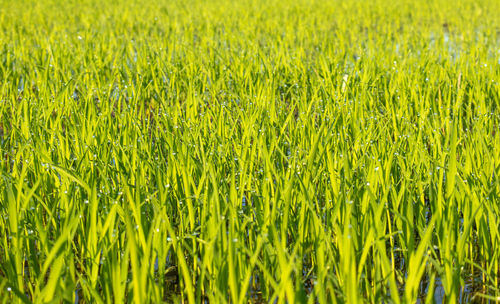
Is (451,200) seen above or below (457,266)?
above

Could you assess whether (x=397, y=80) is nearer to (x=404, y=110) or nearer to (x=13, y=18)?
(x=404, y=110)

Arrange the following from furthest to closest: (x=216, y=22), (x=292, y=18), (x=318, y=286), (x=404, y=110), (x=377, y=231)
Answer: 1. (x=292, y=18)
2. (x=216, y=22)
3. (x=404, y=110)
4. (x=377, y=231)
5. (x=318, y=286)

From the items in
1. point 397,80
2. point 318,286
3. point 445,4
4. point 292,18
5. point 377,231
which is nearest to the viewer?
point 318,286

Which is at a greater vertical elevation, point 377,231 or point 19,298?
point 377,231

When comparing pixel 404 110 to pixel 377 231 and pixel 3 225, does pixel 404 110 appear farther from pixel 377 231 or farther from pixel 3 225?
pixel 3 225

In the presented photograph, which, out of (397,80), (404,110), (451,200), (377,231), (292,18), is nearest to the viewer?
(377,231)

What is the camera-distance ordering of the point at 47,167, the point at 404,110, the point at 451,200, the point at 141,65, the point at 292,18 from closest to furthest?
1. the point at 451,200
2. the point at 47,167
3. the point at 404,110
4. the point at 141,65
5. the point at 292,18

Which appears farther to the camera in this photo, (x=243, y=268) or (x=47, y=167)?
(x=47, y=167)

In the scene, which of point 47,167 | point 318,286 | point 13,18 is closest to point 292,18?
point 13,18

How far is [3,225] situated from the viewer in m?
2.25

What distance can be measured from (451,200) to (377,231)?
440 mm

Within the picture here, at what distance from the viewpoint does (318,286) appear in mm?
1612

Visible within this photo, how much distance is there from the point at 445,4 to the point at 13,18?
29.6 feet

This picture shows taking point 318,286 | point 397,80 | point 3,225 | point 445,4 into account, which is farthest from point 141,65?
point 445,4
